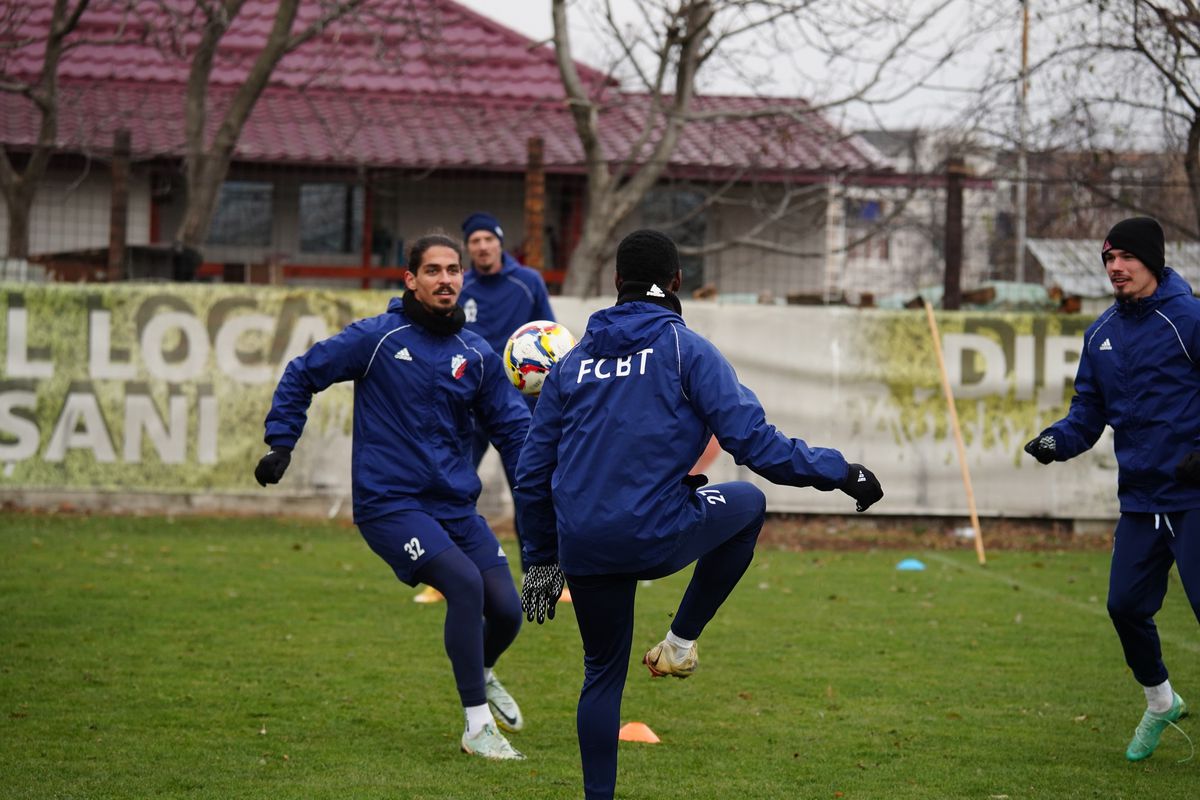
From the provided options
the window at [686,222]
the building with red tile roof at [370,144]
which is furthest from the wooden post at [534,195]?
the window at [686,222]

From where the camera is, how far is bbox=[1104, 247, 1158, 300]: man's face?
636 cm

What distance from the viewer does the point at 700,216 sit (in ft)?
73.1

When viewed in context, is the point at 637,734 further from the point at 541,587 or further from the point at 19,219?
the point at 19,219

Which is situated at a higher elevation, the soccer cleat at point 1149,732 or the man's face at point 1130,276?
the man's face at point 1130,276

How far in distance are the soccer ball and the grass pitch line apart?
417cm

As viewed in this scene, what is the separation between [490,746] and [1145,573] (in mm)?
2911

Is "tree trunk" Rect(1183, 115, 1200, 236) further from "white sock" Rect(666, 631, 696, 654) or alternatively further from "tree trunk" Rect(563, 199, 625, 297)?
"white sock" Rect(666, 631, 696, 654)

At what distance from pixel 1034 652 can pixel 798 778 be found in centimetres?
331

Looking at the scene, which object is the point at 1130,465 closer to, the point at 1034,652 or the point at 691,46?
the point at 1034,652

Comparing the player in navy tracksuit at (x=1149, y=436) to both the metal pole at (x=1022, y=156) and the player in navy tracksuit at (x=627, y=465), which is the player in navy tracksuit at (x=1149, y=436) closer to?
the player in navy tracksuit at (x=627, y=465)

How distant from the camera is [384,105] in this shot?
23938mm

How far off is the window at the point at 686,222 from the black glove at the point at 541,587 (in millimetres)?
16941

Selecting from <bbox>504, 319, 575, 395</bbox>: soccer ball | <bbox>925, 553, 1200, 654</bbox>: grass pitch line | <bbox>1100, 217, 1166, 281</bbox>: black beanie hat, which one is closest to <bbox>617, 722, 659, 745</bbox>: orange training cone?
<bbox>504, 319, 575, 395</bbox>: soccer ball

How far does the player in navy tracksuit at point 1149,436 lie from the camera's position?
20.7 feet
